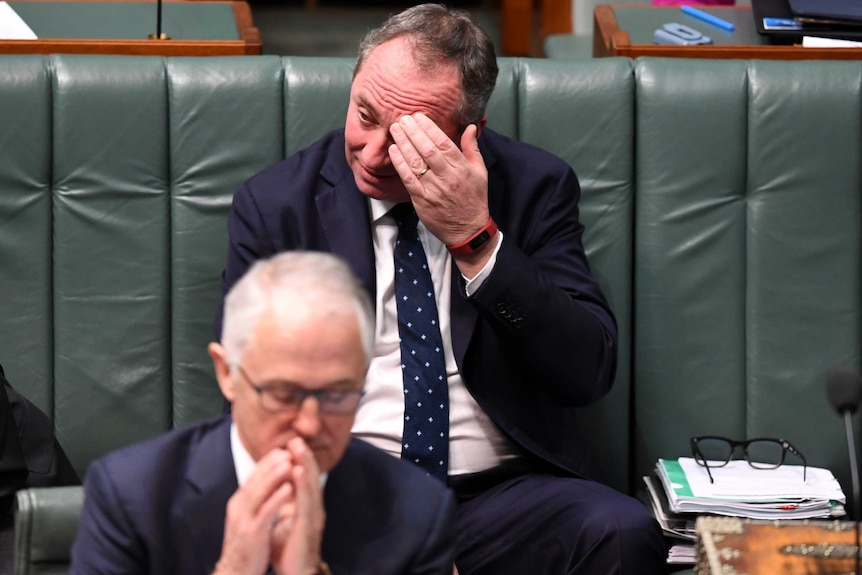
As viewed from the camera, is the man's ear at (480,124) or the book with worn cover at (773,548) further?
the man's ear at (480,124)

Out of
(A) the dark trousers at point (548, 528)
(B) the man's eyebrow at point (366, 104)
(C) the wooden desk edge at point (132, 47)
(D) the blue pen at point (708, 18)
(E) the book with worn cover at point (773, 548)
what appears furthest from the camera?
(D) the blue pen at point (708, 18)

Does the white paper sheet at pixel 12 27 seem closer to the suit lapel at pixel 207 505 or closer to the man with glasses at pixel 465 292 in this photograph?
the man with glasses at pixel 465 292

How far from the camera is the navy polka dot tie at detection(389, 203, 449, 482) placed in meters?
2.38

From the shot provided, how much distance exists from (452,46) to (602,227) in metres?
0.56

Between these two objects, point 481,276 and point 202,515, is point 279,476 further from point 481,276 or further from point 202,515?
point 481,276

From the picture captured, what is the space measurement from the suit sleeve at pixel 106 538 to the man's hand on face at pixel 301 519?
212mm

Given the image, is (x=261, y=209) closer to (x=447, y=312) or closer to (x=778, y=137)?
(x=447, y=312)

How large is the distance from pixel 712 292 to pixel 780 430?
32cm

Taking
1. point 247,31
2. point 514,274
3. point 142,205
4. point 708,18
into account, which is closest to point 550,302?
point 514,274

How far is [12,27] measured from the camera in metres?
2.97

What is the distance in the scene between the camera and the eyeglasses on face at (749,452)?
105 inches

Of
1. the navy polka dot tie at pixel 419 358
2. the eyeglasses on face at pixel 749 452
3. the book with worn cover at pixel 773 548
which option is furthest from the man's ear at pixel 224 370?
the eyeglasses on face at pixel 749 452

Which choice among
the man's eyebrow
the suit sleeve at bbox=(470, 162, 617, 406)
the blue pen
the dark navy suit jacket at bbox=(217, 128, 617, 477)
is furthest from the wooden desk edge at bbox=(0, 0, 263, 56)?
the blue pen

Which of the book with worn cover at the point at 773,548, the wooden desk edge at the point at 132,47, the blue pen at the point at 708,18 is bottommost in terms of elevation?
the book with worn cover at the point at 773,548
